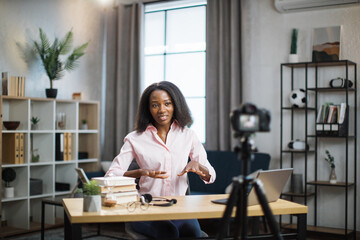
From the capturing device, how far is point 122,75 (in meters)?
6.27

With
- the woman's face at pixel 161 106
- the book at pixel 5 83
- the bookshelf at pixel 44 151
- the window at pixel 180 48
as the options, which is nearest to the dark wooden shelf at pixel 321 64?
the window at pixel 180 48

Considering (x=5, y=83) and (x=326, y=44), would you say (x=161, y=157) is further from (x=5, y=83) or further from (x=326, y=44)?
(x=326, y=44)

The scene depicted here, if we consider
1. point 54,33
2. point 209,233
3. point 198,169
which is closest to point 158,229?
point 198,169

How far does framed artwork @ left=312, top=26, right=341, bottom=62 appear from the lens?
495cm

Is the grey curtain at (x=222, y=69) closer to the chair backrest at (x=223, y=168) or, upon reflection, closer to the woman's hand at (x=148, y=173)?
the chair backrest at (x=223, y=168)

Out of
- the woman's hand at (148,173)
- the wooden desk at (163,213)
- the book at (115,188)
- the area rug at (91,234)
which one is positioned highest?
the woman's hand at (148,173)

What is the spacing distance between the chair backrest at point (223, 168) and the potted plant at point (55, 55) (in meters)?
1.95

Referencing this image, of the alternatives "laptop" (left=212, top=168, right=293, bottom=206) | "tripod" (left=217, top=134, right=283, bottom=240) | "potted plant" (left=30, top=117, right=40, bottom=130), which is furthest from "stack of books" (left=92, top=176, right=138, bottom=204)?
"potted plant" (left=30, top=117, right=40, bottom=130)

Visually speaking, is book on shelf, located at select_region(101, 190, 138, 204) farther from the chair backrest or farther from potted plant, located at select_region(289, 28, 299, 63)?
potted plant, located at select_region(289, 28, 299, 63)

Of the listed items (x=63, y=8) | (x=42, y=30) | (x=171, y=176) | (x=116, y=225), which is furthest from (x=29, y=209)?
(x=171, y=176)

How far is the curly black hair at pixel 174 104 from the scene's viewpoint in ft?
8.95

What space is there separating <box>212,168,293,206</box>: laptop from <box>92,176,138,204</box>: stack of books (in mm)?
432

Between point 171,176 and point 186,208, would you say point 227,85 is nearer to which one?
point 171,176

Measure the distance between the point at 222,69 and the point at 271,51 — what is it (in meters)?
0.60
